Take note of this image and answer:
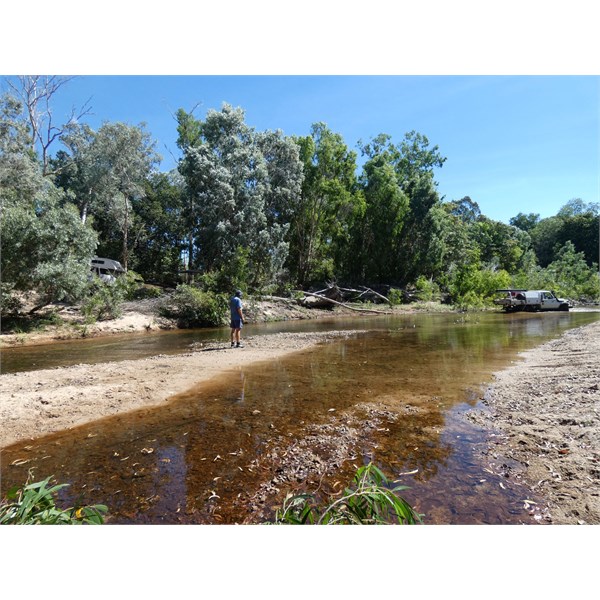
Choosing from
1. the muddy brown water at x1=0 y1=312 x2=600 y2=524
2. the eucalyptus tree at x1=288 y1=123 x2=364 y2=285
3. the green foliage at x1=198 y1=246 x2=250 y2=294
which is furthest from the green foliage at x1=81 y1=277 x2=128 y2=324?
the eucalyptus tree at x1=288 y1=123 x2=364 y2=285

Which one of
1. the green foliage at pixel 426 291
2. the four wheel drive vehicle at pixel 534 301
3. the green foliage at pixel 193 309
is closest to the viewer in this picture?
the green foliage at pixel 193 309

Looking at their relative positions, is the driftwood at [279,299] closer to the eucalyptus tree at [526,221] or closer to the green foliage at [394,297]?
the green foliage at [394,297]

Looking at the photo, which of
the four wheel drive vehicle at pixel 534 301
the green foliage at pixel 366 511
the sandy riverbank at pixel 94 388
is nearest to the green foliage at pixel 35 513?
the green foliage at pixel 366 511

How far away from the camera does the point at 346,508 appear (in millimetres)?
2387

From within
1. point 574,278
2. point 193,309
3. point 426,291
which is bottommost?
point 193,309

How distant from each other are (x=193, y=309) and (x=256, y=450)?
1903 centimetres

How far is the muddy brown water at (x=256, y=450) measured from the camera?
11.8 feet

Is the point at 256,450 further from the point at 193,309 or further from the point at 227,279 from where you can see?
the point at 227,279

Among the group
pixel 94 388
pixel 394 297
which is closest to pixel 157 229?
pixel 394 297

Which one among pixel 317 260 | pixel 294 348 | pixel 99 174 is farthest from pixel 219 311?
pixel 99 174

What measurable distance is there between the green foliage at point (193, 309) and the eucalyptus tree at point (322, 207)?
707 inches

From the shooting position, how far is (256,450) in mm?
4836

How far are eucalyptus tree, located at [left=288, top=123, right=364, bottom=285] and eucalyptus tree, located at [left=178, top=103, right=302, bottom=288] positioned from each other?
4.49 m

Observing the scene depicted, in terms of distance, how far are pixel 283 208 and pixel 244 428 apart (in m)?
32.7
